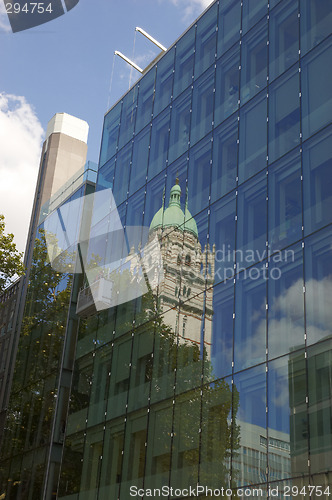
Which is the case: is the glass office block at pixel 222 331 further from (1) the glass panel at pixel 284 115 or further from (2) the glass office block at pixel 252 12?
(2) the glass office block at pixel 252 12

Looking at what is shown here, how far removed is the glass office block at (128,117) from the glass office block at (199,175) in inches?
239

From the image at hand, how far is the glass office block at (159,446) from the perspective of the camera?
21.2 m

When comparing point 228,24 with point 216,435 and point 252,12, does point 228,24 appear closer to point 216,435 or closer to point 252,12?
point 252,12

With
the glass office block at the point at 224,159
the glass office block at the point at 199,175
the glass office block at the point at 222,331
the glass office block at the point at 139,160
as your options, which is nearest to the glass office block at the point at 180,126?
the glass office block at the point at 199,175

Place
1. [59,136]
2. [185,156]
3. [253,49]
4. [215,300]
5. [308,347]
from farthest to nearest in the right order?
[59,136] → [185,156] → [253,49] → [215,300] → [308,347]

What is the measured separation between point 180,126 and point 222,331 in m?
10.3

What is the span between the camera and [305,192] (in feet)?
64.2

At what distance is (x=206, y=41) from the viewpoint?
2750cm

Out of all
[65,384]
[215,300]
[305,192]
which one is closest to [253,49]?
[305,192]

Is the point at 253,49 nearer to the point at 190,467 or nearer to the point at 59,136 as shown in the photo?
the point at 190,467

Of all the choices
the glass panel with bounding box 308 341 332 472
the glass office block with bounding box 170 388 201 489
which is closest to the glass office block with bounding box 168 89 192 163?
the glass office block with bounding box 170 388 201 489

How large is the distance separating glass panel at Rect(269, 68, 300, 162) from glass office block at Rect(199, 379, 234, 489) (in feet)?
25.8

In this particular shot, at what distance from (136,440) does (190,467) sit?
354 cm

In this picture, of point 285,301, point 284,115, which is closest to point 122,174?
point 284,115
